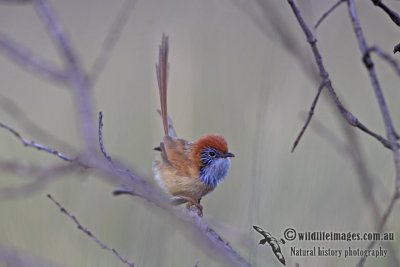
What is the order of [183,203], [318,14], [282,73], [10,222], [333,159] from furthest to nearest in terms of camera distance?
[282,73] → [318,14] → [333,159] → [10,222] → [183,203]

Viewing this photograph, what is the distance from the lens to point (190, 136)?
365 centimetres

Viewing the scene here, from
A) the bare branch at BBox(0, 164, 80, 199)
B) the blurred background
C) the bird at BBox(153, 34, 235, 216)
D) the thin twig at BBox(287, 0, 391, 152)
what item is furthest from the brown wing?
the bare branch at BBox(0, 164, 80, 199)

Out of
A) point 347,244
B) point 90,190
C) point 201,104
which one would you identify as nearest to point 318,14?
point 201,104

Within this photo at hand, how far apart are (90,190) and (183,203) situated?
5.45 feet

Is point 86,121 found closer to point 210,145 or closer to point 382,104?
point 382,104

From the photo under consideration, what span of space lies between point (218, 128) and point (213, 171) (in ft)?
6.24

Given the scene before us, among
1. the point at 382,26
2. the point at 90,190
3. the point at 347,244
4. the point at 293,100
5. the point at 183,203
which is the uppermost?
the point at 382,26

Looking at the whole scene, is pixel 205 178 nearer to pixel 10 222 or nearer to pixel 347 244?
pixel 347 244

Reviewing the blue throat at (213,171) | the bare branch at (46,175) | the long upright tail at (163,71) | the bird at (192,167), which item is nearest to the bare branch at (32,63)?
the bare branch at (46,175)

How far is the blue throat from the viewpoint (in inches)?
100

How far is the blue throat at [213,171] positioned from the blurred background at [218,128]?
213mm

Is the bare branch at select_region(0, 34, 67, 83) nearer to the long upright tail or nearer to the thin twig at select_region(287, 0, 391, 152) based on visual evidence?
the thin twig at select_region(287, 0, 391, 152)

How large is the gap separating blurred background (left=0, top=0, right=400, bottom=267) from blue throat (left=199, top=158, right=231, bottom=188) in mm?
213

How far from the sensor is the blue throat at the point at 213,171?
255 cm
